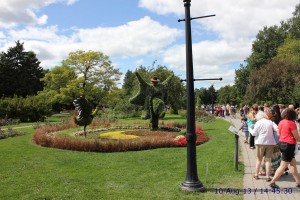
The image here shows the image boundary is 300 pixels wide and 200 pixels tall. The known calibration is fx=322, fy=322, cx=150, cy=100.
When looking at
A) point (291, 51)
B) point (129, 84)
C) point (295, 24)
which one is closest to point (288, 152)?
point (291, 51)

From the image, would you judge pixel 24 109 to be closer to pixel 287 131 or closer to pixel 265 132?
pixel 265 132

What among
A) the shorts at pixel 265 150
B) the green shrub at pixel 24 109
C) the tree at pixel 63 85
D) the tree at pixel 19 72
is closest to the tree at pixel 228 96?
the tree at pixel 19 72

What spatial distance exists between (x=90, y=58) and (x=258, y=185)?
122 ft

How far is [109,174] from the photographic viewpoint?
9234 mm

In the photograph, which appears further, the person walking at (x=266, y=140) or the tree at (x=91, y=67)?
the tree at (x=91, y=67)

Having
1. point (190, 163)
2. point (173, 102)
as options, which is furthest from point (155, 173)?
point (173, 102)

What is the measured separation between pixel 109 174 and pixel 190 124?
3360 millimetres

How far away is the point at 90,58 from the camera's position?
42312mm

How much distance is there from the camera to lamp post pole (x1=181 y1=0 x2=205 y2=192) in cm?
706

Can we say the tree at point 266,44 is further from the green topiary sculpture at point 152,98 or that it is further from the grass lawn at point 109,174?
the grass lawn at point 109,174

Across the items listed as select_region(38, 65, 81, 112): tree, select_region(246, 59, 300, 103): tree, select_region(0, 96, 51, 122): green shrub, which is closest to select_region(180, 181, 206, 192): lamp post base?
select_region(0, 96, 51, 122): green shrub

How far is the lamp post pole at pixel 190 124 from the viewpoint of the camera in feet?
23.2

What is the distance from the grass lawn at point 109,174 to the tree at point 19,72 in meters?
44.3

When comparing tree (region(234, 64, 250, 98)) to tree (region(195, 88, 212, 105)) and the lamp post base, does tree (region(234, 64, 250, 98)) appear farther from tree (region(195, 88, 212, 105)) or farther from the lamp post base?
the lamp post base
